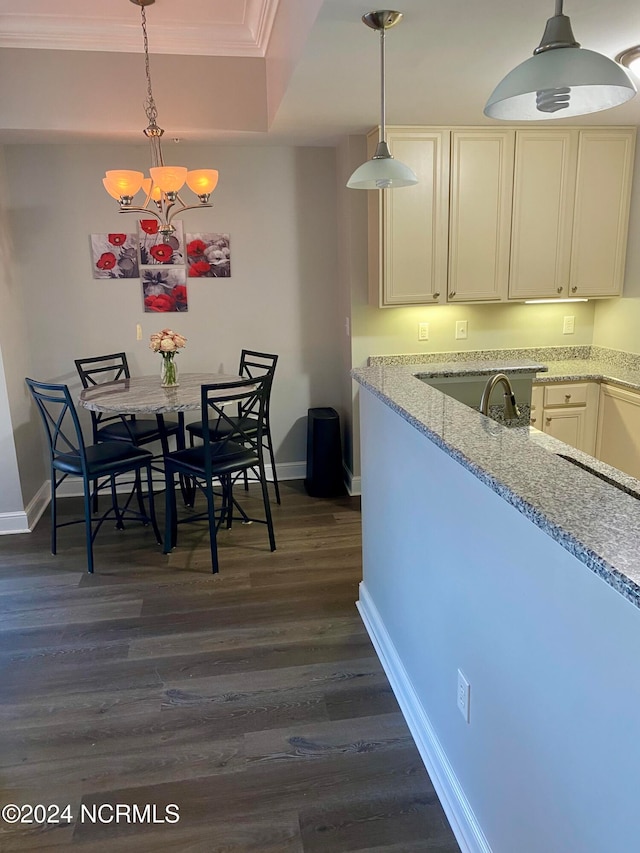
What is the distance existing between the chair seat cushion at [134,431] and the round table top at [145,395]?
0.27 meters

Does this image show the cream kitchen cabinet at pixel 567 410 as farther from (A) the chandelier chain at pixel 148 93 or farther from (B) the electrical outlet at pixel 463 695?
(A) the chandelier chain at pixel 148 93

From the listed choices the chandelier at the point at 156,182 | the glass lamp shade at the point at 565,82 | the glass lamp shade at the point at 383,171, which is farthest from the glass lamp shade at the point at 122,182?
the glass lamp shade at the point at 565,82

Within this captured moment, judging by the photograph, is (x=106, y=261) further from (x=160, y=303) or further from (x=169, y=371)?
(x=169, y=371)

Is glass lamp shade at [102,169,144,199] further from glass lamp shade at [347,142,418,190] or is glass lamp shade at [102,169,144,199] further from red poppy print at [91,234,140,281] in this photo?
glass lamp shade at [347,142,418,190]

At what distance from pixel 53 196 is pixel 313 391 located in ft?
7.28

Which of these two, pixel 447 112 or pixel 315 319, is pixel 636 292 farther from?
pixel 315 319

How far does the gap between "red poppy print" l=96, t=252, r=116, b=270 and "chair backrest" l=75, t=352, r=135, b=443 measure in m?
0.60

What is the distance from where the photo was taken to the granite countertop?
1.01 m

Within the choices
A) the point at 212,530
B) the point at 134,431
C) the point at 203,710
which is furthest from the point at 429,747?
the point at 134,431

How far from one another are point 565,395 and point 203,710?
280 cm

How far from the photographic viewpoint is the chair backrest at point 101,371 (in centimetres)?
418

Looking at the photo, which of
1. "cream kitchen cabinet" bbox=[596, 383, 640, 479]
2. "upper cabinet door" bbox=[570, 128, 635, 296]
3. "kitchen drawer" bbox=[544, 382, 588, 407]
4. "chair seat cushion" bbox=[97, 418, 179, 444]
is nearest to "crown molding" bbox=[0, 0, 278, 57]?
"upper cabinet door" bbox=[570, 128, 635, 296]

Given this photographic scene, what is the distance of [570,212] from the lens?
3.91 metres

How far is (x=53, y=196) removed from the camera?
416cm
